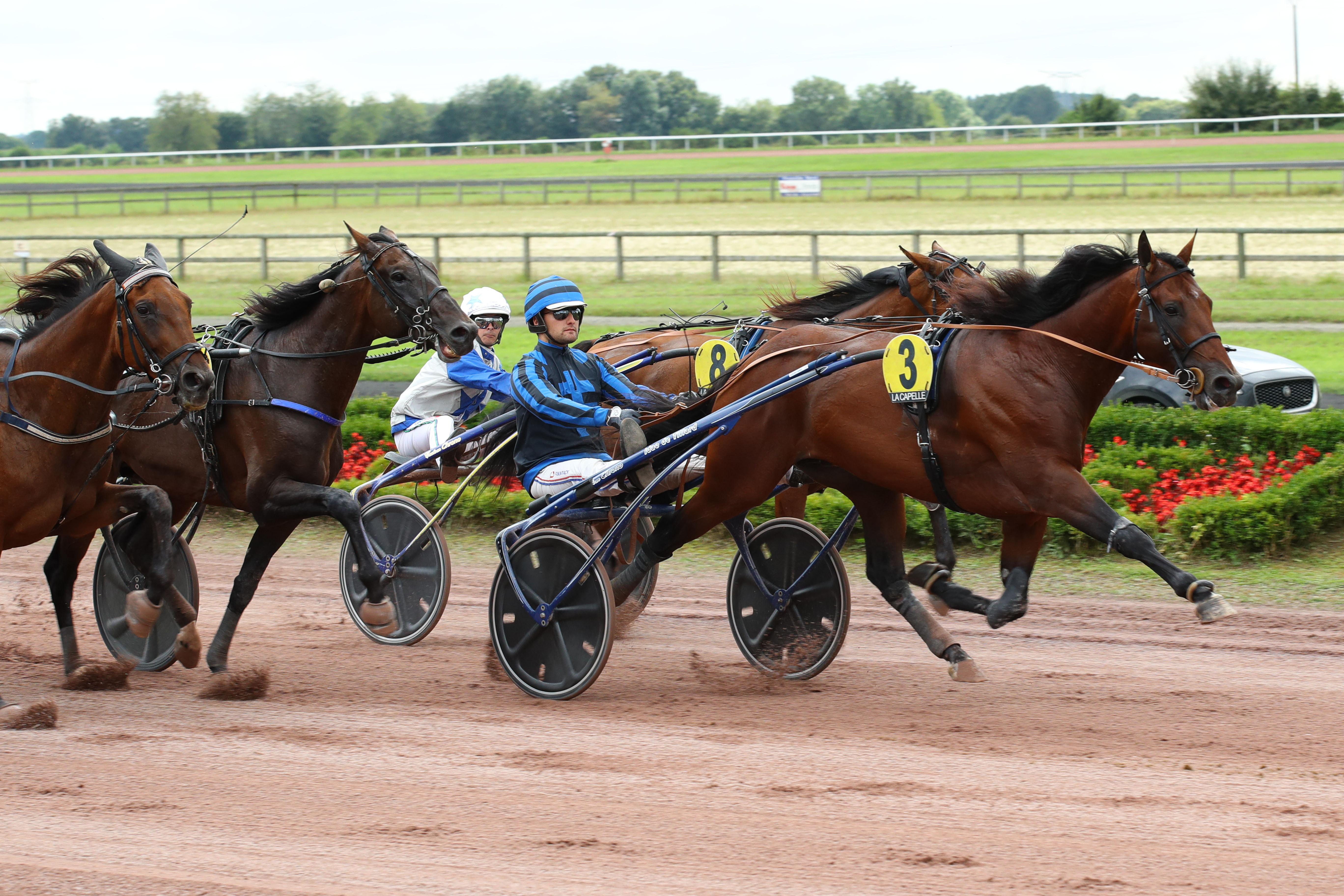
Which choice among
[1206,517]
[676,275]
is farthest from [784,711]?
[676,275]

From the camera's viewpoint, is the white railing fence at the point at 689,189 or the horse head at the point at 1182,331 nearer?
the horse head at the point at 1182,331

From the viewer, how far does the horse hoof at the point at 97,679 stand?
561cm

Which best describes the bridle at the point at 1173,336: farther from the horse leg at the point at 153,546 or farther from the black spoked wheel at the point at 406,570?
the horse leg at the point at 153,546

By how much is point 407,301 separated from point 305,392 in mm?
585

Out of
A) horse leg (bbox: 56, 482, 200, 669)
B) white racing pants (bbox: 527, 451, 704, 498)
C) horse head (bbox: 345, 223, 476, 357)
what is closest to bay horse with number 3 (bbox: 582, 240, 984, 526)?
white racing pants (bbox: 527, 451, 704, 498)

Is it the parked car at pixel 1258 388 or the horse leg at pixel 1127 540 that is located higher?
the parked car at pixel 1258 388

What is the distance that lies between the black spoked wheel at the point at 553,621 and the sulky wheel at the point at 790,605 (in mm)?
700

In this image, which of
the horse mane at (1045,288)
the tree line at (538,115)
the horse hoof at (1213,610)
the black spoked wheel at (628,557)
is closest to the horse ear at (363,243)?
the black spoked wheel at (628,557)

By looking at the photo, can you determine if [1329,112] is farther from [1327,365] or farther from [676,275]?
[1327,365]

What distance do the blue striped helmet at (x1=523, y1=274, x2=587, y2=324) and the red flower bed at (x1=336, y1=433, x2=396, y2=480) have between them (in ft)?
14.3

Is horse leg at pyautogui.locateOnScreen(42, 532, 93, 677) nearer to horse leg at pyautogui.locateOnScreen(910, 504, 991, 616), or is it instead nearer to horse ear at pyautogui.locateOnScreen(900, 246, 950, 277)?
horse leg at pyautogui.locateOnScreen(910, 504, 991, 616)

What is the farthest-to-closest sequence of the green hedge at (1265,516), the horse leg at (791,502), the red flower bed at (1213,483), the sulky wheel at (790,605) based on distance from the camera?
the red flower bed at (1213,483)
the green hedge at (1265,516)
the horse leg at (791,502)
the sulky wheel at (790,605)

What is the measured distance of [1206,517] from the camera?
741 cm

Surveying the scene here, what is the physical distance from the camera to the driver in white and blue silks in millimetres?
6660
